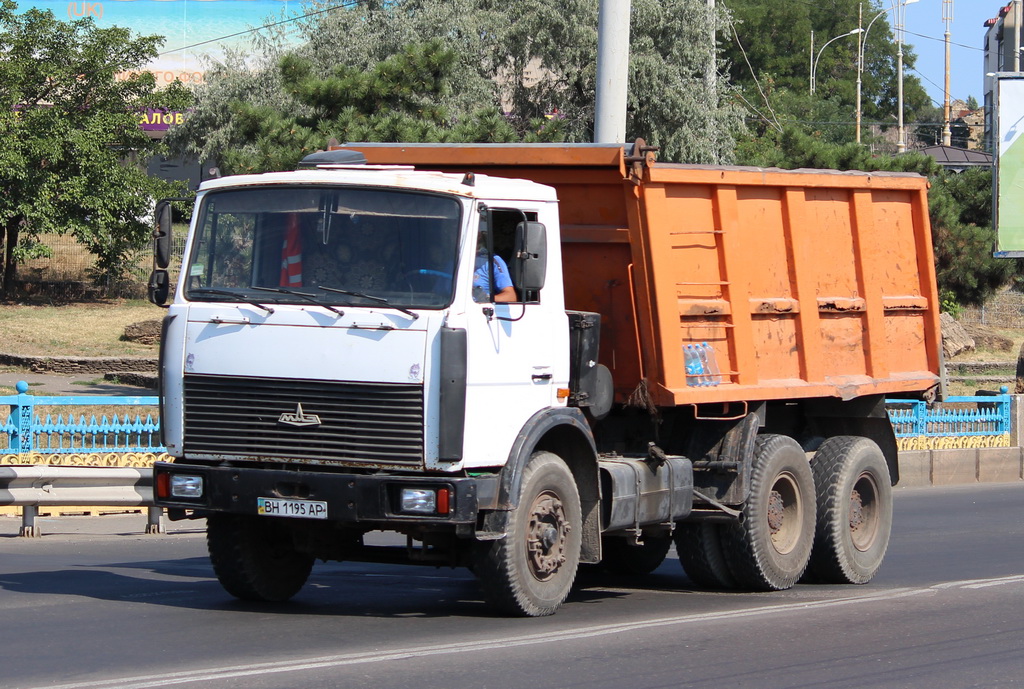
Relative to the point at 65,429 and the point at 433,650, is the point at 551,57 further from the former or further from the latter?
the point at 433,650

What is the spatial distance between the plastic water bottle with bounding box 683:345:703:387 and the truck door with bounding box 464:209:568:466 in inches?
51.6

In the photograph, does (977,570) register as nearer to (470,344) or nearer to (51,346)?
(470,344)

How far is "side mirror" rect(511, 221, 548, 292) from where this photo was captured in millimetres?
7625

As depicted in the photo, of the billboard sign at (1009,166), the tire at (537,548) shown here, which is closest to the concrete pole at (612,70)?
the tire at (537,548)

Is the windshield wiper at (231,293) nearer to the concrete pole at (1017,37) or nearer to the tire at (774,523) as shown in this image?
the tire at (774,523)

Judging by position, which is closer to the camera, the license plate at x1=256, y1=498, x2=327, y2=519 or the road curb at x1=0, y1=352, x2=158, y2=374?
the license plate at x1=256, y1=498, x2=327, y2=519

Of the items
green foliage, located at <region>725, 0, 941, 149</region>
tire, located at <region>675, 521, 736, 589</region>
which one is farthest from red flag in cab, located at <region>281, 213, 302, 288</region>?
green foliage, located at <region>725, 0, 941, 149</region>

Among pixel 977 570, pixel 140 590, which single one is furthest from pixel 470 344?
pixel 977 570

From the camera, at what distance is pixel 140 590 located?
8969mm

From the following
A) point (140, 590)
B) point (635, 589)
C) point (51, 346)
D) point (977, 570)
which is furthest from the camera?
point (51, 346)

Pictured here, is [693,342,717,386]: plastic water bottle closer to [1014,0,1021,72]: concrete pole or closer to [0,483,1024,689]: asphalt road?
[0,483,1024,689]: asphalt road

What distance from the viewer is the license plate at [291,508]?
7.45 m

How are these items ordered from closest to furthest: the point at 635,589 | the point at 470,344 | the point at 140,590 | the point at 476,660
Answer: the point at 476,660 < the point at 470,344 < the point at 140,590 < the point at 635,589

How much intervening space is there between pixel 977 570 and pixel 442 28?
20343mm
